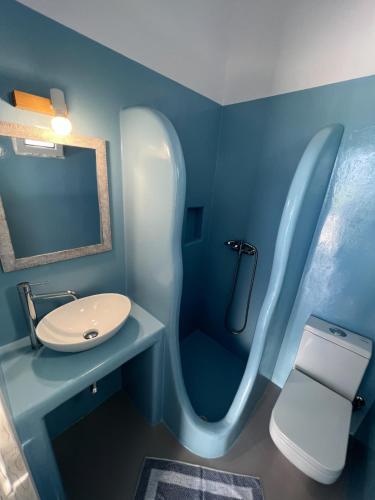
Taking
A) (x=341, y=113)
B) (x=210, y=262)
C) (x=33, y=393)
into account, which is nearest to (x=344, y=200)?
(x=341, y=113)

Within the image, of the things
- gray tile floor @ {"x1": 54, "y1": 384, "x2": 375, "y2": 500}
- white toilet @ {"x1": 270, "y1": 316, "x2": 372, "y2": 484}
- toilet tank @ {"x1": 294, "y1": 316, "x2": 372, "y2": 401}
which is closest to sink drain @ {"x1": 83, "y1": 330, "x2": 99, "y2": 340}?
gray tile floor @ {"x1": 54, "y1": 384, "x2": 375, "y2": 500}

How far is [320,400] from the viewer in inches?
47.2

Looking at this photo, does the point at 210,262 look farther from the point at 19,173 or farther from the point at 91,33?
the point at 91,33

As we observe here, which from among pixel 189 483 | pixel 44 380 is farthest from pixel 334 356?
pixel 44 380

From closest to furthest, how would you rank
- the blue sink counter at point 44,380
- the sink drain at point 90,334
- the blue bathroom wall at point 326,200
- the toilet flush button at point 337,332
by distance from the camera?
1. the blue sink counter at point 44,380
2. the sink drain at point 90,334
3. the blue bathroom wall at point 326,200
4. the toilet flush button at point 337,332

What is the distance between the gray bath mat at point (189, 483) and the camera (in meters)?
1.05

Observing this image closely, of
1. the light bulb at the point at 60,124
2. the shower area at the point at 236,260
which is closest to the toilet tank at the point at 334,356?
the shower area at the point at 236,260

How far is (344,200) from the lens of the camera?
3.93 feet

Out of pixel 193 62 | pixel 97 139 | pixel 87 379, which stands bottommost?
pixel 87 379

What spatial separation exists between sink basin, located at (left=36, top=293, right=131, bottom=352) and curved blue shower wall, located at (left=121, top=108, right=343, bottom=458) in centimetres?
21

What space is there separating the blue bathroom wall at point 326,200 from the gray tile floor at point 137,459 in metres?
0.41

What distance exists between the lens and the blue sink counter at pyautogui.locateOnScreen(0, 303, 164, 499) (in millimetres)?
715

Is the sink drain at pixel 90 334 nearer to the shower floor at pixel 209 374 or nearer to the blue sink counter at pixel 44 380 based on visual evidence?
the blue sink counter at pixel 44 380

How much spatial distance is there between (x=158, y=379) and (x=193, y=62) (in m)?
1.98
